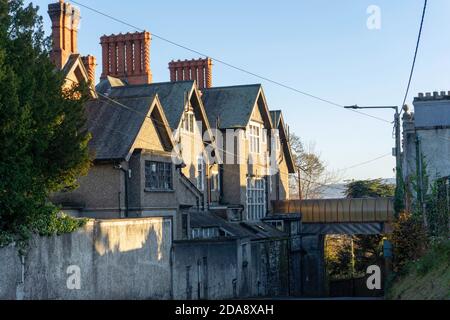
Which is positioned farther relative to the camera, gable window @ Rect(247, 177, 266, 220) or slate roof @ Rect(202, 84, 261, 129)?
gable window @ Rect(247, 177, 266, 220)

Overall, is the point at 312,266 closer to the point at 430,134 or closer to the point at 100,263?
the point at 430,134

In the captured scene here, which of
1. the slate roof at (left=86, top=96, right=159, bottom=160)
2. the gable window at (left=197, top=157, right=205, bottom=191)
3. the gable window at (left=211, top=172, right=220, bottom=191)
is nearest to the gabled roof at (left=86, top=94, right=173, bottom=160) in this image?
the slate roof at (left=86, top=96, right=159, bottom=160)

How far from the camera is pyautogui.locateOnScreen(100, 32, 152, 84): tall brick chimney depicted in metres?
41.9

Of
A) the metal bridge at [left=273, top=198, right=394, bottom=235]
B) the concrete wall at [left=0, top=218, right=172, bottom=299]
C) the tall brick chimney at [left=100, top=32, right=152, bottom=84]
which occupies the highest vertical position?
the tall brick chimney at [left=100, top=32, right=152, bottom=84]

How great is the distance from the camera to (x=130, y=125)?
30.1m

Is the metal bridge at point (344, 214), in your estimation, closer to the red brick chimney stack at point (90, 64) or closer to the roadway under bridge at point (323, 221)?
the roadway under bridge at point (323, 221)

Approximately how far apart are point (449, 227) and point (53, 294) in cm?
1426

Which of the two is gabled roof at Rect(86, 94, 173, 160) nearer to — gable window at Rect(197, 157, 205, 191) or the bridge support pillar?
gable window at Rect(197, 157, 205, 191)

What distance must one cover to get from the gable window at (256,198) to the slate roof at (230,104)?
4.41 metres

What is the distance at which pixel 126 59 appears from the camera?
42.4 m

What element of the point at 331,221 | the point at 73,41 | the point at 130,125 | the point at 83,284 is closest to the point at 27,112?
the point at 83,284

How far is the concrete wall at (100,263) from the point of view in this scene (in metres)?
19.0

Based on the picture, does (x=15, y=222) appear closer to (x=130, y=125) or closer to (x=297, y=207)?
(x=130, y=125)

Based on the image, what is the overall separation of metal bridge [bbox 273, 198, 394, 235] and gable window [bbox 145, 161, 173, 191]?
17796 millimetres
